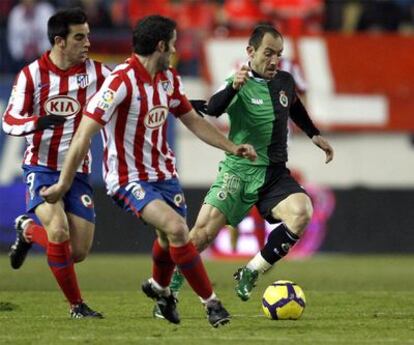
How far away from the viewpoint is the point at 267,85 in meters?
10.2

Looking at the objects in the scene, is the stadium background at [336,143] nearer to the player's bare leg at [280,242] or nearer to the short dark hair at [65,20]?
the player's bare leg at [280,242]

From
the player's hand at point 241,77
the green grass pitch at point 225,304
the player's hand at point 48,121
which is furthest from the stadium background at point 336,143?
the player's hand at point 48,121

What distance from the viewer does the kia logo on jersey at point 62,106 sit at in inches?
371

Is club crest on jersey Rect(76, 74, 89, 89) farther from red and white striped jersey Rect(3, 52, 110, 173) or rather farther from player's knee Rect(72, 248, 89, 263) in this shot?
player's knee Rect(72, 248, 89, 263)

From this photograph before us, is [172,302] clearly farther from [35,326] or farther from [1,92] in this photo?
[1,92]

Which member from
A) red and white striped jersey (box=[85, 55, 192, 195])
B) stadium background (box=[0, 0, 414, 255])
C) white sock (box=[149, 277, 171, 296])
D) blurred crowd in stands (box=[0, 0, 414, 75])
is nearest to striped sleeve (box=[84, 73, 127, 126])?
red and white striped jersey (box=[85, 55, 192, 195])

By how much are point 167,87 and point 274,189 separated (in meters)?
1.80

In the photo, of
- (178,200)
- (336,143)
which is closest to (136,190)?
(178,200)

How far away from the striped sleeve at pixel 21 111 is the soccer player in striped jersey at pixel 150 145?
0.58m

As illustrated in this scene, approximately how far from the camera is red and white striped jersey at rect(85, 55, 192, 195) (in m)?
8.42

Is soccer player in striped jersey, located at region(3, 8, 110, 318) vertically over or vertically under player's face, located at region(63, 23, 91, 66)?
under

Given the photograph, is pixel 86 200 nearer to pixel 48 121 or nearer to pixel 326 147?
pixel 48 121

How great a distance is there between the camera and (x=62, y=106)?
9461 mm

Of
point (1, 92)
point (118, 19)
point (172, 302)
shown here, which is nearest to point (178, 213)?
point (172, 302)
